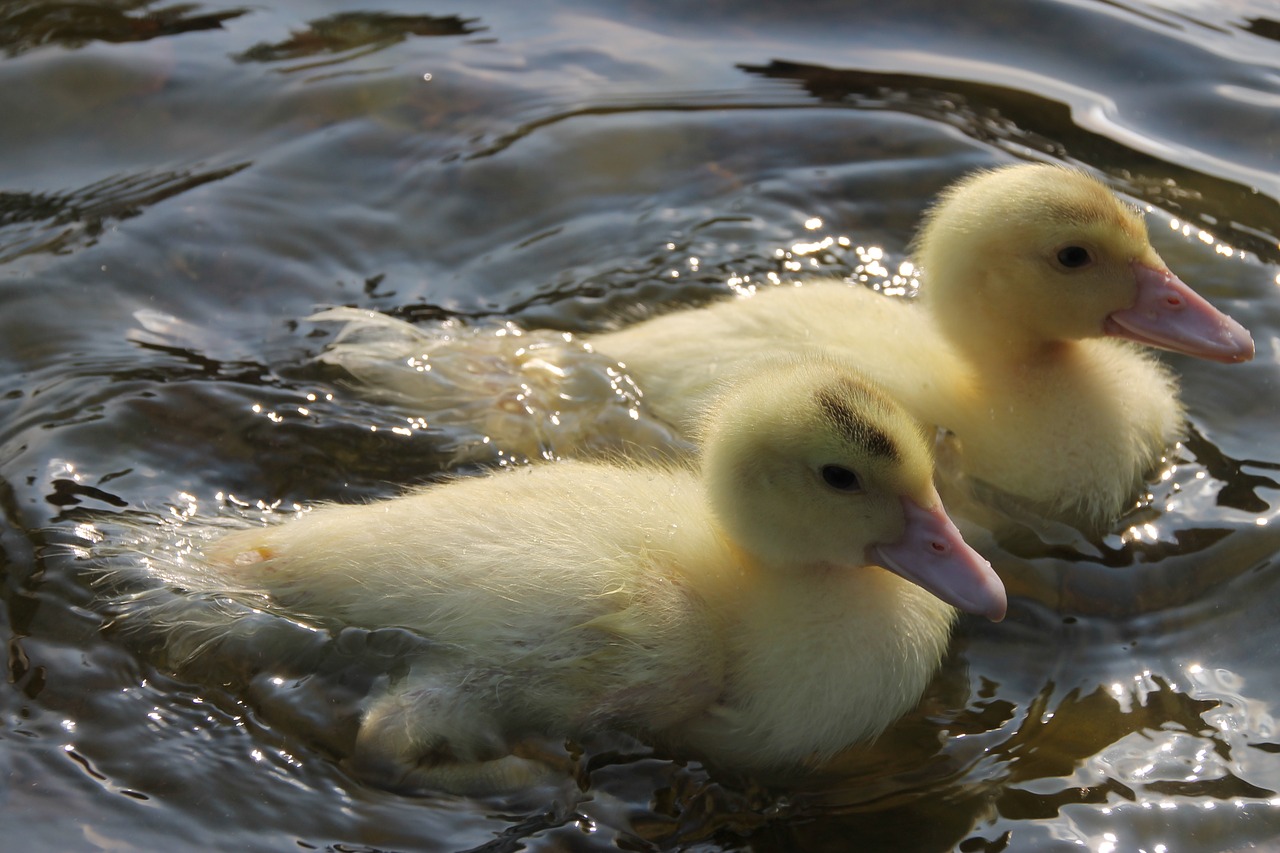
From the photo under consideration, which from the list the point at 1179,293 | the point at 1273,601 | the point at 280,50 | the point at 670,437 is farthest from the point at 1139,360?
the point at 280,50

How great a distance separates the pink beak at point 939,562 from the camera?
2.74 metres

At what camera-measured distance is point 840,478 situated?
9.20 ft

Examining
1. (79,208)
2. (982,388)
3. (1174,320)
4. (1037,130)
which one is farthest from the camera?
(1037,130)

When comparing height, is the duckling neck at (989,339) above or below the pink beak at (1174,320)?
below

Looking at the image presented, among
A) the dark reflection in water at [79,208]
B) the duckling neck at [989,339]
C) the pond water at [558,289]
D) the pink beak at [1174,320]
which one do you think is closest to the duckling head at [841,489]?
the pond water at [558,289]

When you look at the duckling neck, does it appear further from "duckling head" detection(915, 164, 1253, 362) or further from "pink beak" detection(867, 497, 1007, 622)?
"pink beak" detection(867, 497, 1007, 622)

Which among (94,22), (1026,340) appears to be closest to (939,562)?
(1026,340)

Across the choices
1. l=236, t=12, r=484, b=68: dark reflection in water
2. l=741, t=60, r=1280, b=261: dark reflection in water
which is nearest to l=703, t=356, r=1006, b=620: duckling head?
l=741, t=60, r=1280, b=261: dark reflection in water

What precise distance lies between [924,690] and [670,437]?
3.32ft

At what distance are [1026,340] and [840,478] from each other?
1121 millimetres

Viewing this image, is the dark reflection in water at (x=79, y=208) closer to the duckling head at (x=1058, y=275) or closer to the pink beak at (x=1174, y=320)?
the duckling head at (x=1058, y=275)

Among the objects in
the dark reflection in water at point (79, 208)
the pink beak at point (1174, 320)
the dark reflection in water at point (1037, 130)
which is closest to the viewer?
the pink beak at point (1174, 320)

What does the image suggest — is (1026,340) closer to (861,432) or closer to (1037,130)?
(861,432)

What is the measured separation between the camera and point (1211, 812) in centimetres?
274
